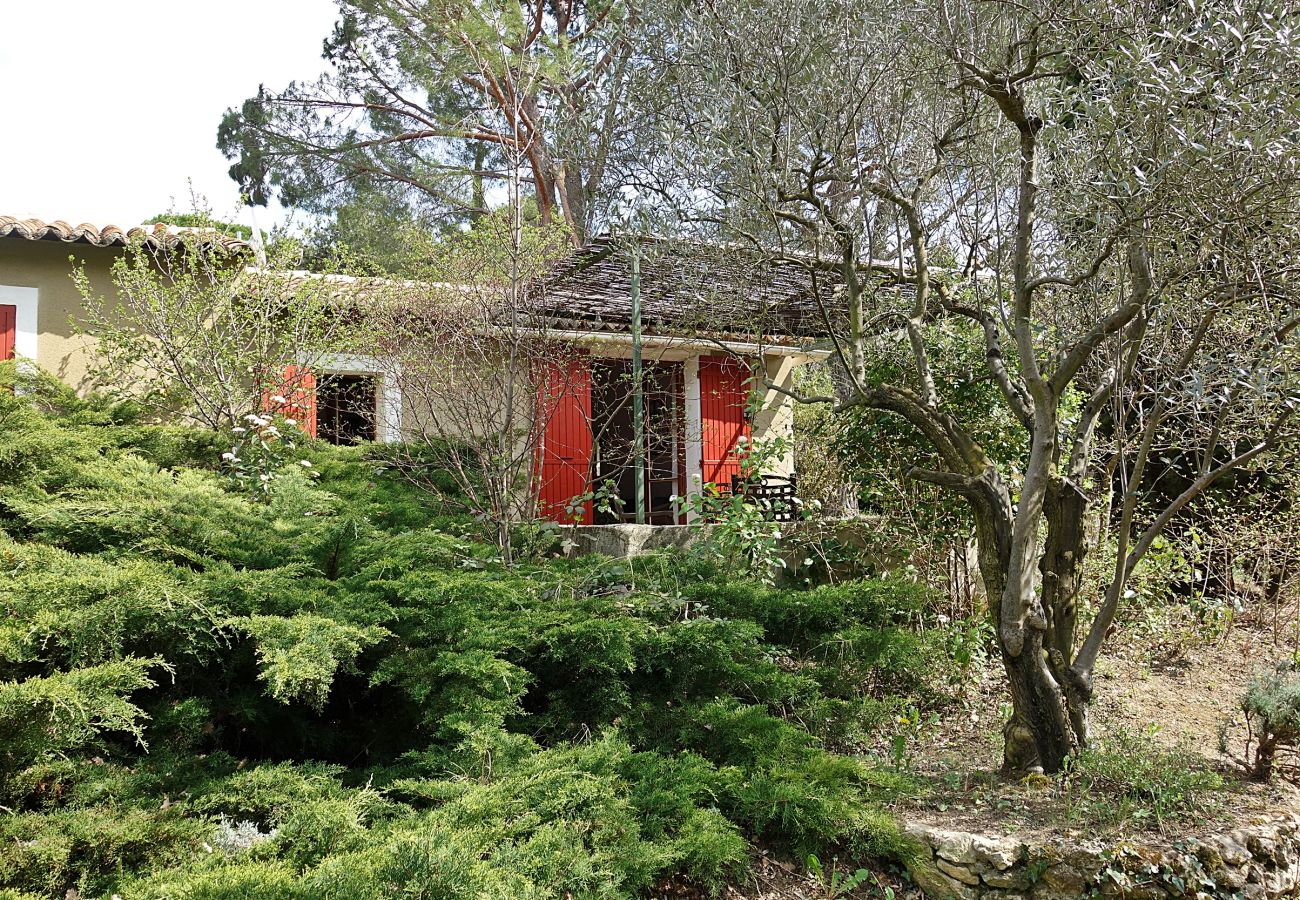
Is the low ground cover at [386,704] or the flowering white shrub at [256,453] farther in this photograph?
the flowering white shrub at [256,453]

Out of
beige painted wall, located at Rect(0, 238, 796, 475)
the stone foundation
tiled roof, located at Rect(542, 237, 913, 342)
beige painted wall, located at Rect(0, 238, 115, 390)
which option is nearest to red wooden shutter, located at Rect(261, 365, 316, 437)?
beige painted wall, located at Rect(0, 238, 796, 475)

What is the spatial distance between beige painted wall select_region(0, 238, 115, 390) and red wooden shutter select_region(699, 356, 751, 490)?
6.95m

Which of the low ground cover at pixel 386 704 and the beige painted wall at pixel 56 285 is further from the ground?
the beige painted wall at pixel 56 285

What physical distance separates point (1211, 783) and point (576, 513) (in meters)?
4.91

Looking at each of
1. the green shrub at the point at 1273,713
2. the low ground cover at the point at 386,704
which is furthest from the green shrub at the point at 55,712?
the green shrub at the point at 1273,713

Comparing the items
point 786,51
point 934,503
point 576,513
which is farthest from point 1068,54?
point 576,513

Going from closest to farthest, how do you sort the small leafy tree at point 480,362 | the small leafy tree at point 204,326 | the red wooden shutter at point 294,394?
1. the small leafy tree at point 480,362
2. the small leafy tree at point 204,326
3. the red wooden shutter at point 294,394

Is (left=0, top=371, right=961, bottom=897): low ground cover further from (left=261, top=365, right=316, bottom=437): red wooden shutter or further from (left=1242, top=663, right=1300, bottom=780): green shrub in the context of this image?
(left=261, top=365, right=316, bottom=437): red wooden shutter

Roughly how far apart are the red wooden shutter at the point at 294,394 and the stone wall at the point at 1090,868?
6.95 metres

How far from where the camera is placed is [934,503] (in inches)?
274

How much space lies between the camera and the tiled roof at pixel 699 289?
7.00 m

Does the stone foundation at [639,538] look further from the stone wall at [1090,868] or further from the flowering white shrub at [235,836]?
the flowering white shrub at [235,836]

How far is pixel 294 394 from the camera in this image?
8922mm

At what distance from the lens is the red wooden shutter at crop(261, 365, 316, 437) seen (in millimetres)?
8477
